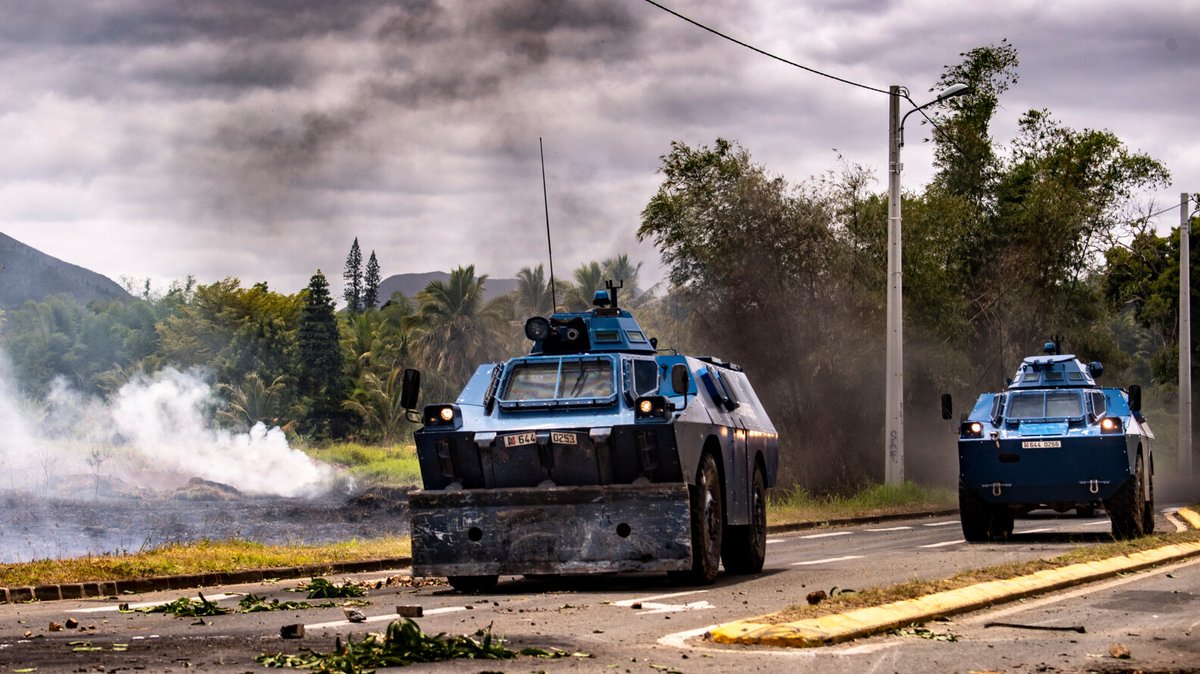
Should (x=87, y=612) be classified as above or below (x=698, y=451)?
below

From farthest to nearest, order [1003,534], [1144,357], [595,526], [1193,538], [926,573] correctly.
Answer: [1144,357] → [1003,534] → [1193,538] → [926,573] → [595,526]

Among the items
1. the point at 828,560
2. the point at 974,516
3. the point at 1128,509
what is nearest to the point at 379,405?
the point at 974,516

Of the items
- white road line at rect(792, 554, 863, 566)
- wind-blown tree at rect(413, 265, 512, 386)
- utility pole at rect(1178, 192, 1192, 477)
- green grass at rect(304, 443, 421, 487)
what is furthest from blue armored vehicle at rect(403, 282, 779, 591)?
wind-blown tree at rect(413, 265, 512, 386)

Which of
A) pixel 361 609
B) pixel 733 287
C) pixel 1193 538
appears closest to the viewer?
pixel 361 609

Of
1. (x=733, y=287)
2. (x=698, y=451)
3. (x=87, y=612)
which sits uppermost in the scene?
(x=733, y=287)

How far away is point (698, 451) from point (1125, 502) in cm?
867

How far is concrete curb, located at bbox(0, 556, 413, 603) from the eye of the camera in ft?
49.0

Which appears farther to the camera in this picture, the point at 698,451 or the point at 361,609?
the point at 698,451

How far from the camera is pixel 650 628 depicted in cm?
1072

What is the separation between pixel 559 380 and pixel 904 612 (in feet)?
16.9

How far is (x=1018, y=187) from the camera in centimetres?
4812

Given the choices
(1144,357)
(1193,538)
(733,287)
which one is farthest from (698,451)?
(1144,357)

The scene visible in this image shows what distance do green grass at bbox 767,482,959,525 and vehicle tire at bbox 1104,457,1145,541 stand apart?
7.43m

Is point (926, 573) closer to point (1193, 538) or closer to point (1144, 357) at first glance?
point (1193, 538)
